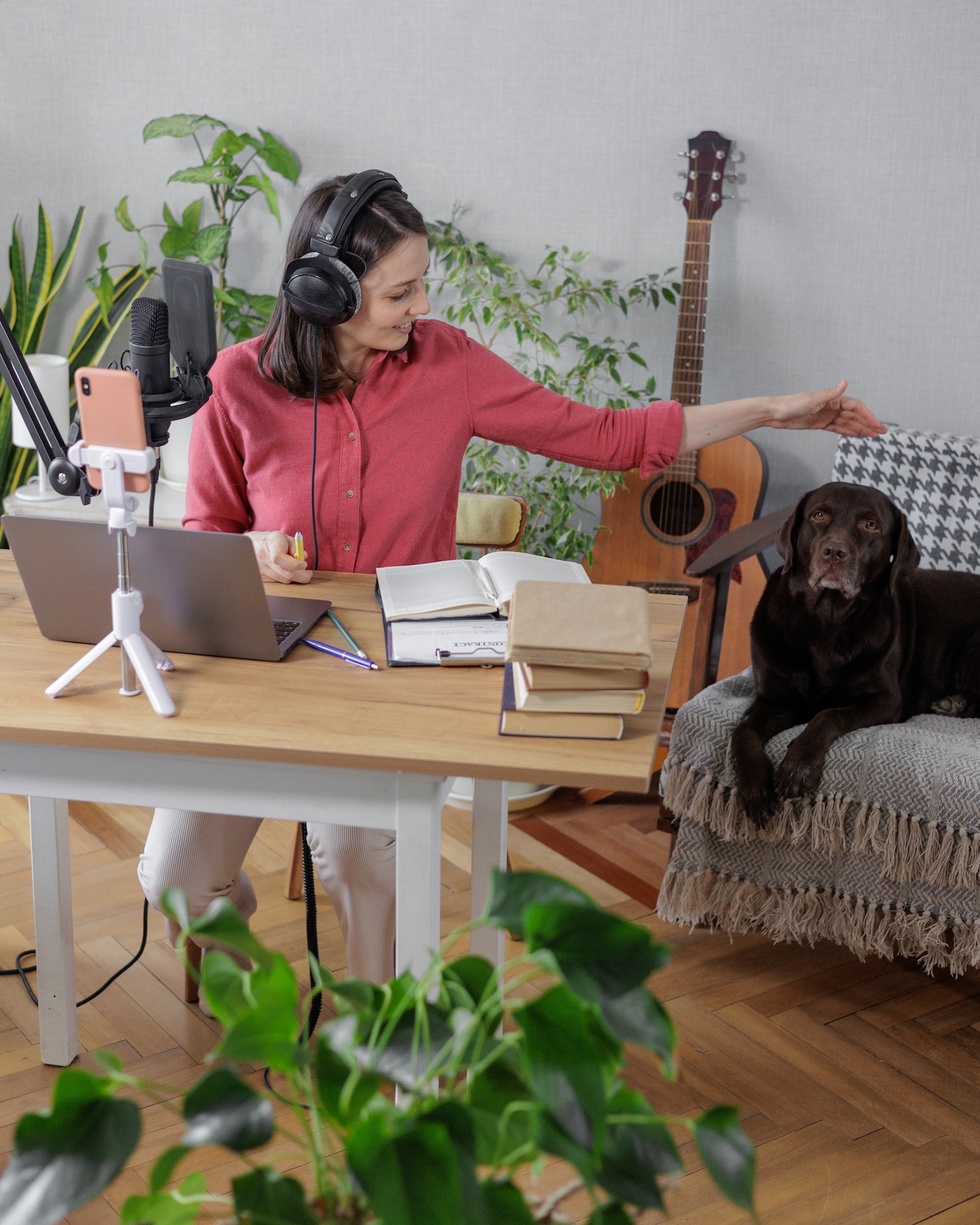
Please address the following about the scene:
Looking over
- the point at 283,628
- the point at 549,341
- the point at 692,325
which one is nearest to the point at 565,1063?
the point at 283,628

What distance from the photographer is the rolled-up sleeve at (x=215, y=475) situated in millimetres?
1716

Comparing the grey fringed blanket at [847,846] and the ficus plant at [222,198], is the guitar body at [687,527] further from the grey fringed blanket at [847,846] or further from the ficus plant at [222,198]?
the ficus plant at [222,198]

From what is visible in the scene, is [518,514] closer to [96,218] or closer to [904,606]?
[904,606]

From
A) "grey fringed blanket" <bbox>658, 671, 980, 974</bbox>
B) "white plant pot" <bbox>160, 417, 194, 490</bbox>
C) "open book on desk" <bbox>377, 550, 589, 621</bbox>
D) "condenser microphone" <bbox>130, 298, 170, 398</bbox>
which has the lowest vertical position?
"grey fringed blanket" <bbox>658, 671, 980, 974</bbox>

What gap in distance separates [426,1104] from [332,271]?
120 cm

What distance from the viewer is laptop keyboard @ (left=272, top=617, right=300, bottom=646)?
1.36 meters

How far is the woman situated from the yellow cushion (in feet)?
0.99

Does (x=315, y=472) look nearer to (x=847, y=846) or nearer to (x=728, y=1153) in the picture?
(x=847, y=846)

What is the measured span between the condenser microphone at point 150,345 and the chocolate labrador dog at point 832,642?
110 centimetres

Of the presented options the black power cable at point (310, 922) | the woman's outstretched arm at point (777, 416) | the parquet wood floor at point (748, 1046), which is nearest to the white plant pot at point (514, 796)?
the parquet wood floor at point (748, 1046)

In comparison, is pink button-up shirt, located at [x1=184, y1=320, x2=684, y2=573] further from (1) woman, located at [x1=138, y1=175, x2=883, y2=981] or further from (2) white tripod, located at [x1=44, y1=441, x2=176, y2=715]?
(2) white tripod, located at [x1=44, y1=441, x2=176, y2=715]

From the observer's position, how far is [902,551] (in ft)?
6.38

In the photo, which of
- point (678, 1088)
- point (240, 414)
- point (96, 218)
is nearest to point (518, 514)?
point (240, 414)

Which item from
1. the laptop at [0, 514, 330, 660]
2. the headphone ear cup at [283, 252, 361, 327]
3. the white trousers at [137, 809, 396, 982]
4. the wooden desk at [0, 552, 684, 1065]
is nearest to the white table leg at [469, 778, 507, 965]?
the white trousers at [137, 809, 396, 982]
